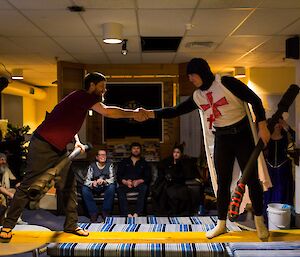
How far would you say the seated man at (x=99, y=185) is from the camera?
537cm

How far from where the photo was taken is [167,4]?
3711 mm

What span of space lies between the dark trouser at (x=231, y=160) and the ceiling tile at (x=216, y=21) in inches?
68.4

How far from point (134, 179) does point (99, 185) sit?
20.8 inches

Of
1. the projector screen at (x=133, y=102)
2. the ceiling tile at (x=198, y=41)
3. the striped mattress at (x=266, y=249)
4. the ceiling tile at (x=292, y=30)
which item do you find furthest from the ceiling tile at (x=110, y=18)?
the projector screen at (x=133, y=102)

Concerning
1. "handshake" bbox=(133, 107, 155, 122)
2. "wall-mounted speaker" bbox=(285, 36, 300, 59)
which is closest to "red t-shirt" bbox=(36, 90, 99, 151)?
"handshake" bbox=(133, 107, 155, 122)

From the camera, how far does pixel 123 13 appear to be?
13.2 ft

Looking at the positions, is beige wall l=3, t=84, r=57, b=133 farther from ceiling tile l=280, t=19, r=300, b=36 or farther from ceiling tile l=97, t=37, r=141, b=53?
ceiling tile l=280, t=19, r=300, b=36

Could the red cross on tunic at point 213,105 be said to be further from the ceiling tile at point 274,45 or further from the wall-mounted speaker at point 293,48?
the ceiling tile at point 274,45

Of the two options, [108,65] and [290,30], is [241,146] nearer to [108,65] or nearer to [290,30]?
[290,30]

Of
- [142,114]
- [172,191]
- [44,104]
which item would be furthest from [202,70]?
[44,104]

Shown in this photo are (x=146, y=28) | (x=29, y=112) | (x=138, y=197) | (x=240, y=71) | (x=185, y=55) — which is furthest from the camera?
(x=29, y=112)

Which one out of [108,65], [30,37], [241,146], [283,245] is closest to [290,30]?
[241,146]

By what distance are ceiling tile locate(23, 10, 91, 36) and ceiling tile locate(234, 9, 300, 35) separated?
1.94 metres

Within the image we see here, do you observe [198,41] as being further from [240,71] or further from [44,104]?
[44,104]
